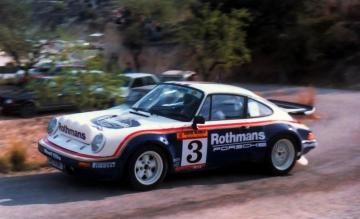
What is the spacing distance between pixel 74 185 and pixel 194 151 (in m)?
1.73

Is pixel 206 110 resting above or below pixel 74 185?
above

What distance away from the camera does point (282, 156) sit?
1011 centimetres

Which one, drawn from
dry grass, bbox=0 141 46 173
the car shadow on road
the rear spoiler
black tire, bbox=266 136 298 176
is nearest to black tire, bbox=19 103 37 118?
the rear spoiler

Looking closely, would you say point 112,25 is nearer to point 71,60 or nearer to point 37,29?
point 37,29

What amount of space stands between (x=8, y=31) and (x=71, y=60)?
36.7 feet

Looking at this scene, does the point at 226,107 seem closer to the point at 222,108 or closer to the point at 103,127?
the point at 222,108

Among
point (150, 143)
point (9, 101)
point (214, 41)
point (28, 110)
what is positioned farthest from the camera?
point (9, 101)

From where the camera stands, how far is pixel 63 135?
9.10m

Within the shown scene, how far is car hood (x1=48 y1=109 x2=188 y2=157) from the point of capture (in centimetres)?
837

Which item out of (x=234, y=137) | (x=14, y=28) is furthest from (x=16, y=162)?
(x=14, y=28)

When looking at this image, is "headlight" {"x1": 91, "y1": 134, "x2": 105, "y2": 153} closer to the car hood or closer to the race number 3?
the car hood

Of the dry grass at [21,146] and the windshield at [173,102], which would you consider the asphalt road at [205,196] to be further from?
the windshield at [173,102]

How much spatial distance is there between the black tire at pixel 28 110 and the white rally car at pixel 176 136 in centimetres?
1264

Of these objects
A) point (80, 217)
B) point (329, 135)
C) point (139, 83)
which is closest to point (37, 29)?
point (139, 83)
